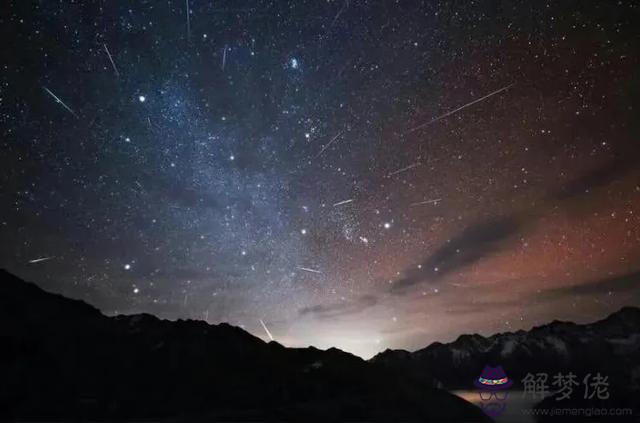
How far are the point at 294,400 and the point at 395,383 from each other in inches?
1047

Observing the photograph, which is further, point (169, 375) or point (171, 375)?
point (171, 375)

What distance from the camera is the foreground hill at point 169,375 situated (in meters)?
55.7

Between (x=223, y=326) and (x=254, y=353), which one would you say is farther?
(x=223, y=326)

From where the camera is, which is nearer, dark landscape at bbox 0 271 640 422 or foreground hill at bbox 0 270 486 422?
foreground hill at bbox 0 270 486 422

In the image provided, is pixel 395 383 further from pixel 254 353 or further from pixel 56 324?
pixel 56 324

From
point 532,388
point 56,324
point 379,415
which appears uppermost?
point 56,324

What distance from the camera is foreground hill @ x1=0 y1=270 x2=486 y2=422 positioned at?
55719mm

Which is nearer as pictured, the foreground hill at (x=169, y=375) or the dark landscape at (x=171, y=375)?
the foreground hill at (x=169, y=375)

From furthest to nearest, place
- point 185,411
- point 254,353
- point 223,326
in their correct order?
point 223,326
point 254,353
point 185,411

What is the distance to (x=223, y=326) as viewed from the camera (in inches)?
4144

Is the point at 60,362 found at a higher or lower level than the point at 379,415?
higher

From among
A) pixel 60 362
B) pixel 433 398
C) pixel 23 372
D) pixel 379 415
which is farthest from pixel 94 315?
pixel 433 398

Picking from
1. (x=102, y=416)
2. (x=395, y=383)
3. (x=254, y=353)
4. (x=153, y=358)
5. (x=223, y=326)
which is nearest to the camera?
(x=102, y=416)

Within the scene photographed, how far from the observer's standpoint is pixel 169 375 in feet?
247
